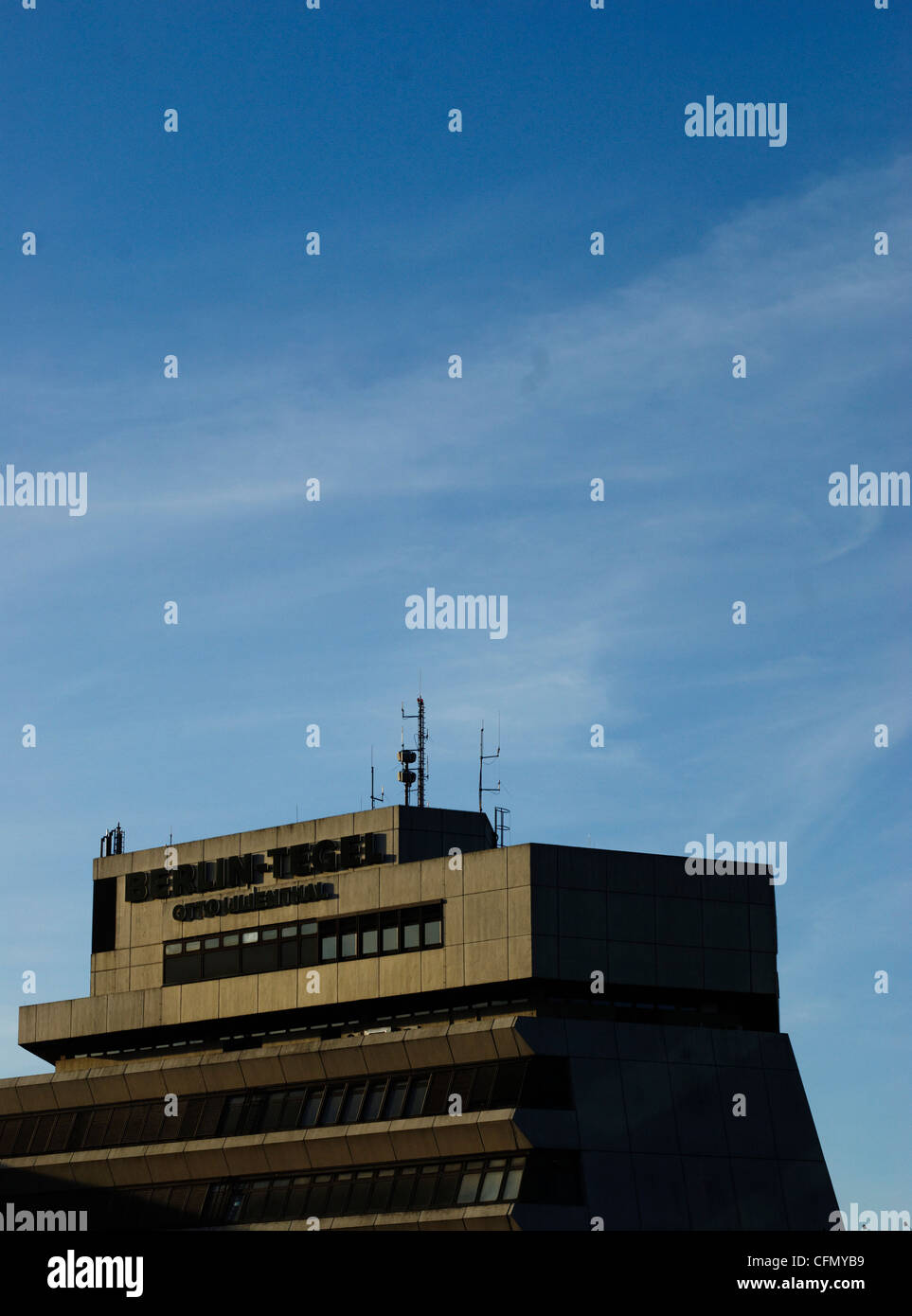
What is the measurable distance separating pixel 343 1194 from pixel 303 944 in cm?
1155

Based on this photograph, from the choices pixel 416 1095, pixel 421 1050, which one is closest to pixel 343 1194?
pixel 416 1095

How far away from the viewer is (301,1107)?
272 ft

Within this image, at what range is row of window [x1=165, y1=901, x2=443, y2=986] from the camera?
3255 inches

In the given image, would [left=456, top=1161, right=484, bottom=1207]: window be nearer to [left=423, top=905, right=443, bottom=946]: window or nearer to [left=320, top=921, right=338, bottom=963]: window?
[left=423, top=905, right=443, bottom=946]: window

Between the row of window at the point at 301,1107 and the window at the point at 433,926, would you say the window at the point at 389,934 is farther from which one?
the row of window at the point at 301,1107

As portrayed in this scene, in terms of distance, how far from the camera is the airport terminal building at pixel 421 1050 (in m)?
76.9

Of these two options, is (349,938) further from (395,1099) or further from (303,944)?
(395,1099)

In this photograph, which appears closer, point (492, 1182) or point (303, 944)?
point (492, 1182)

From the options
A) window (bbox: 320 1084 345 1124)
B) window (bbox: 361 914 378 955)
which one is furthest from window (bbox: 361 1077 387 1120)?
window (bbox: 361 914 378 955)

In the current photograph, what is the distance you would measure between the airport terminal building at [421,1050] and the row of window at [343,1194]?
4.6 inches

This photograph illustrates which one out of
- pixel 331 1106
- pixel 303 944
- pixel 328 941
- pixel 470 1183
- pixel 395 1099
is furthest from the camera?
pixel 303 944

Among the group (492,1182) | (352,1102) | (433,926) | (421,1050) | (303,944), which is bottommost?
(492,1182)
